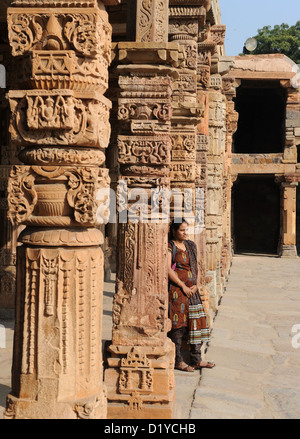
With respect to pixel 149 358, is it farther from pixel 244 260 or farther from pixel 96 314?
pixel 244 260

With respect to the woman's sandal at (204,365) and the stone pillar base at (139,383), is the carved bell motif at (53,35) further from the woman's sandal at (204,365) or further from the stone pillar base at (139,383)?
the woman's sandal at (204,365)

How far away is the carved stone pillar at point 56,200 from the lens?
336 cm

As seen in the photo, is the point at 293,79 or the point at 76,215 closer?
the point at 76,215

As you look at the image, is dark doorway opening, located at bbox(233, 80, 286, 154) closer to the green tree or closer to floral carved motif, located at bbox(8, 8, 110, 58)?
the green tree

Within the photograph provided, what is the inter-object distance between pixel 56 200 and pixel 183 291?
9.70 feet

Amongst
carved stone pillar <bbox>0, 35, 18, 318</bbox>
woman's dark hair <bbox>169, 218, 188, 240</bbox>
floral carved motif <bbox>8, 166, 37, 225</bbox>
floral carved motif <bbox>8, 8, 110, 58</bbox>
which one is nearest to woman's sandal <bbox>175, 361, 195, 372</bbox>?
woman's dark hair <bbox>169, 218, 188, 240</bbox>

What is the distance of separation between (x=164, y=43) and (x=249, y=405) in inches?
127

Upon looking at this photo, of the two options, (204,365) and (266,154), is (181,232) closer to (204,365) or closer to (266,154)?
(204,365)

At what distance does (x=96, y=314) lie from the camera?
11.5 ft

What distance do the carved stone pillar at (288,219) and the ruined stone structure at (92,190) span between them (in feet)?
Result: 44.0

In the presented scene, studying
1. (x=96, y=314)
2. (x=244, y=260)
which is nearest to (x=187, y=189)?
(x=96, y=314)

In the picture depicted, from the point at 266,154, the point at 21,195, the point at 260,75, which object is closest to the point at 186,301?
the point at 21,195

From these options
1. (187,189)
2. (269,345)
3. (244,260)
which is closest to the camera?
(187,189)

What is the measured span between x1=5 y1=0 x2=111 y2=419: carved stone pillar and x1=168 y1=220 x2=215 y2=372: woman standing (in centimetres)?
270
